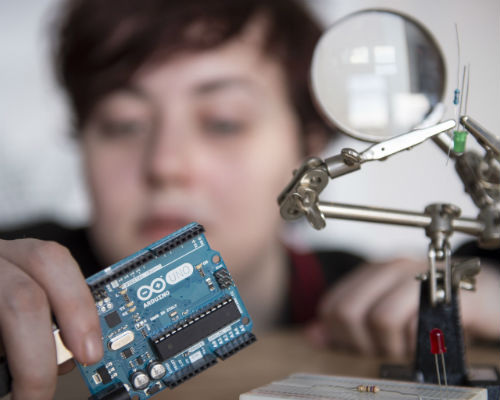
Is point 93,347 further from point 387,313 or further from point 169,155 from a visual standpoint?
point 169,155

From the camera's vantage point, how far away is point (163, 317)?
1.88 feet

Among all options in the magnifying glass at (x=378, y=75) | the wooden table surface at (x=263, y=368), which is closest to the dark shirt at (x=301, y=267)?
the wooden table surface at (x=263, y=368)

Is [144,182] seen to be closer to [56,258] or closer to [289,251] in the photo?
[289,251]

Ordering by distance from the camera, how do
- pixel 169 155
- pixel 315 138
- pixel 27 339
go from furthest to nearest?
1. pixel 315 138
2. pixel 169 155
3. pixel 27 339

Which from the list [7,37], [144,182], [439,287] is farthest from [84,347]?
[7,37]

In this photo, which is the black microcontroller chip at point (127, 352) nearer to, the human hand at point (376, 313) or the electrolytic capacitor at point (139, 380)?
the electrolytic capacitor at point (139, 380)

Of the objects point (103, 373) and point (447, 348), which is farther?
point (447, 348)

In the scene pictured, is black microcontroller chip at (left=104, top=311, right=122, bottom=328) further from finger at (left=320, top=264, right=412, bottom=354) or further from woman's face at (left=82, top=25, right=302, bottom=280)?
woman's face at (left=82, top=25, right=302, bottom=280)

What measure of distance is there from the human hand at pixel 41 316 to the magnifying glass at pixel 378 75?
370mm

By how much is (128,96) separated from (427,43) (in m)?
1.12

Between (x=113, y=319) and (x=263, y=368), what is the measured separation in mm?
394

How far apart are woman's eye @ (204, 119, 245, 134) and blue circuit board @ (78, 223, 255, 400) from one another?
104cm

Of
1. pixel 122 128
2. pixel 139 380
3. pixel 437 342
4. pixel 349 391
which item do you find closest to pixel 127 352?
pixel 139 380

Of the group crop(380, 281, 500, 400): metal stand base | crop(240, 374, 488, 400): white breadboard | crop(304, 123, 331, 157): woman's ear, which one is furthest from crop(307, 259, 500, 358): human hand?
crop(304, 123, 331, 157): woman's ear
